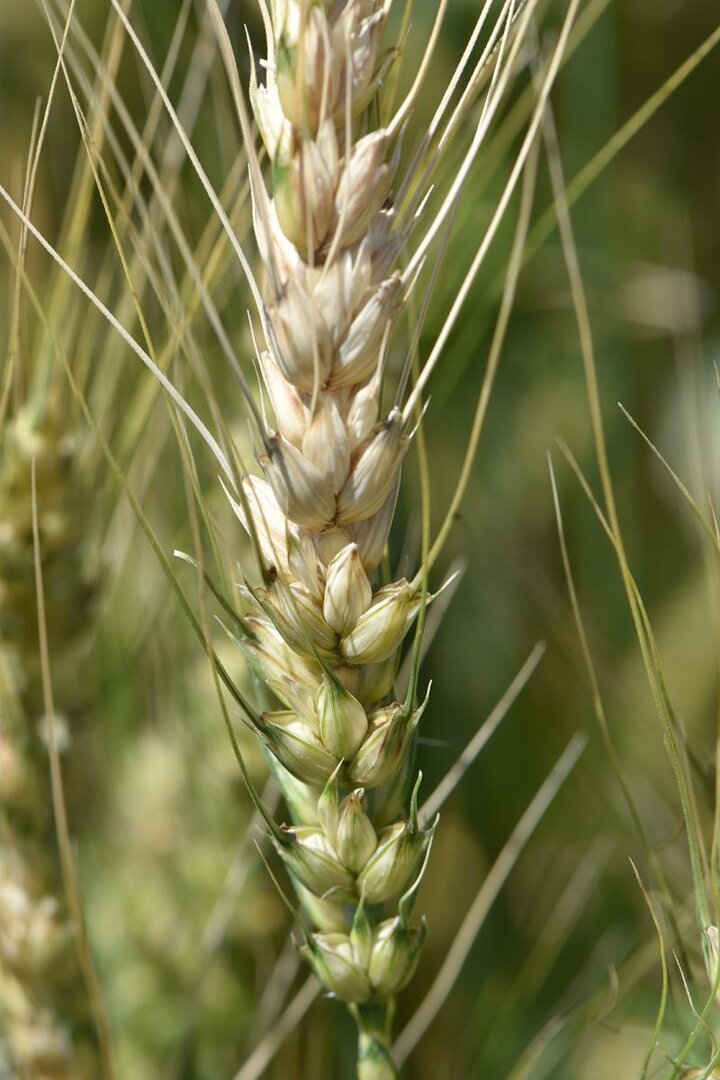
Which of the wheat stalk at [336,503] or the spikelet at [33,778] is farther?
the spikelet at [33,778]

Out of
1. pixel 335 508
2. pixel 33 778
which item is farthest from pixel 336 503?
pixel 33 778

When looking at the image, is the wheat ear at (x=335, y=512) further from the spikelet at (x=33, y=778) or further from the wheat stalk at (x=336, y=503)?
the spikelet at (x=33, y=778)

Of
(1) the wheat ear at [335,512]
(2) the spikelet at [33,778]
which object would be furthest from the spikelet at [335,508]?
(2) the spikelet at [33,778]

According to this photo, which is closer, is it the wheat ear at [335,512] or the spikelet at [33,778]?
the wheat ear at [335,512]

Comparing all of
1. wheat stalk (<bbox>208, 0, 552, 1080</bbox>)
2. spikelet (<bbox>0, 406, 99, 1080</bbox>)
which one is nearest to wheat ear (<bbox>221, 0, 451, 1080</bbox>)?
wheat stalk (<bbox>208, 0, 552, 1080</bbox>)

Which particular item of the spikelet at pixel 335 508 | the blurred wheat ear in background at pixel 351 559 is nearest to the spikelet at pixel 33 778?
the blurred wheat ear in background at pixel 351 559

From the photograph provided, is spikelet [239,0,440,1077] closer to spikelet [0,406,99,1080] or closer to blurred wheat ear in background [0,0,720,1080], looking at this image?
blurred wheat ear in background [0,0,720,1080]

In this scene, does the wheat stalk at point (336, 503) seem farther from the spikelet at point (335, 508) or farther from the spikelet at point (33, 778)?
the spikelet at point (33, 778)

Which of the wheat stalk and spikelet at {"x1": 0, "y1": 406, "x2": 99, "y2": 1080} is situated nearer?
the wheat stalk
